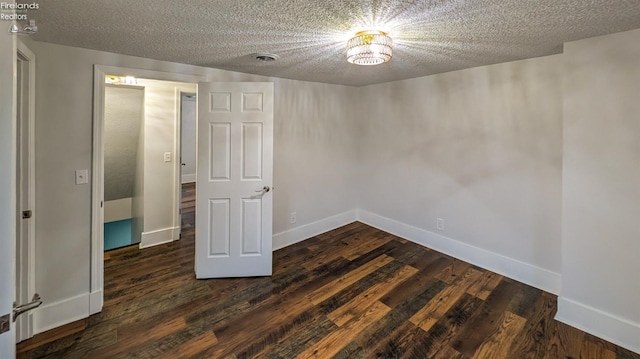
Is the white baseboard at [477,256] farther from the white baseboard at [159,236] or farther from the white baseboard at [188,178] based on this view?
the white baseboard at [188,178]

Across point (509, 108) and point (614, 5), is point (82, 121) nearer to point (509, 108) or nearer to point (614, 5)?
point (614, 5)

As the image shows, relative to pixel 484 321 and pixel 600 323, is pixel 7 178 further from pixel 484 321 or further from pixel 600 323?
pixel 600 323

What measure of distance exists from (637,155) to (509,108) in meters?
1.08

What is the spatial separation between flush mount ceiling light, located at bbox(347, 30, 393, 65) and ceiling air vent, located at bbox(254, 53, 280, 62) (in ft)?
2.79

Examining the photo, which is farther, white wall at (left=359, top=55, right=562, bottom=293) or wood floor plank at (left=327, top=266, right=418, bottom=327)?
white wall at (left=359, top=55, right=562, bottom=293)

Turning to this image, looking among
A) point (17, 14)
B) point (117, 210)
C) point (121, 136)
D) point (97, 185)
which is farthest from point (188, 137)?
point (17, 14)

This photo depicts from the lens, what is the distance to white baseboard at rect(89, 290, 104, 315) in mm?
2314

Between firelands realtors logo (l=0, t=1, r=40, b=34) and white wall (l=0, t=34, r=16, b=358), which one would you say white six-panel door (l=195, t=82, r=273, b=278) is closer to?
firelands realtors logo (l=0, t=1, r=40, b=34)

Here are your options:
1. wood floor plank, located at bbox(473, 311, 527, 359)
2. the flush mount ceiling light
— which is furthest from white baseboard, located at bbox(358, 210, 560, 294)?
the flush mount ceiling light

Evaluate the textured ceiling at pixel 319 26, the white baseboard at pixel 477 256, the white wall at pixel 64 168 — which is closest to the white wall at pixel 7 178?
the textured ceiling at pixel 319 26

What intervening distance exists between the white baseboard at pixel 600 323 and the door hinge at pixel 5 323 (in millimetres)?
3212

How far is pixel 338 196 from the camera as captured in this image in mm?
4344

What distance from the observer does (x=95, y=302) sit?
7.66 feet

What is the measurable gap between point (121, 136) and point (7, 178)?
403cm
